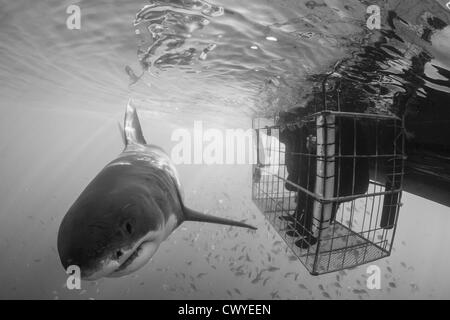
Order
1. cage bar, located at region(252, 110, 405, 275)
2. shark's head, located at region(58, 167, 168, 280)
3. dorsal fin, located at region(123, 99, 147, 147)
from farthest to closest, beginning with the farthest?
dorsal fin, located at region(123, 99, 147, 147), cage bar, located at region(252, 110, 405, 275), shark's head, located at region(58, 167, 168, 280)

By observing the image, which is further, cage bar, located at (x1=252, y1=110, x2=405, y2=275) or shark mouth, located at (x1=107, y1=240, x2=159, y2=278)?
cage bar, located at (x1=252, y1=110, x2=405, y2=275)

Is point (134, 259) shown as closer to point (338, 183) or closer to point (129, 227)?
point (129, 227)

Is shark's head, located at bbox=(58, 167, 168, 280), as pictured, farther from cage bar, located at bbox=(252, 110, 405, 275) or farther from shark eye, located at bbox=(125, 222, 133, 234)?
cage bar, located at bbox=(252, 110, 405, 275)

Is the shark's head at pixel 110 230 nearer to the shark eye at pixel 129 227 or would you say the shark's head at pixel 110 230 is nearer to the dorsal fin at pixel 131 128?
the shark eye at pixel 129 227

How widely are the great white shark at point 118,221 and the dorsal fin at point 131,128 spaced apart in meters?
1.22

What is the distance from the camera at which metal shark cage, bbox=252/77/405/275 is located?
11.0 ft

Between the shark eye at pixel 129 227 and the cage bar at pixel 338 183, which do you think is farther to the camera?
the cage bar at pixel 338 183

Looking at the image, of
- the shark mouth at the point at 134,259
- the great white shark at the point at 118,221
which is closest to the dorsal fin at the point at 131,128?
the great white shark at the point at 118,221

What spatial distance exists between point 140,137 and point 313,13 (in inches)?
146

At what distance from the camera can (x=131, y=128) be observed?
15.7 ft

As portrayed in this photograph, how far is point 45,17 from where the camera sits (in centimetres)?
634

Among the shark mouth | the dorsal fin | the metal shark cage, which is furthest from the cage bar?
the dorsal fin

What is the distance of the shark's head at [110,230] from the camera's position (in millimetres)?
1778
